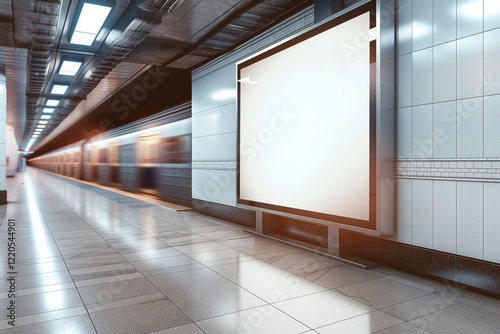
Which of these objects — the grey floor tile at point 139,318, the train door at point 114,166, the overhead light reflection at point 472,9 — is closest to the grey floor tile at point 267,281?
the grey floor tile at point 139,318

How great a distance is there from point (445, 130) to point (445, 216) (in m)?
0.71

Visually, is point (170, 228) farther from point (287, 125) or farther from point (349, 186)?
point (349, 186)

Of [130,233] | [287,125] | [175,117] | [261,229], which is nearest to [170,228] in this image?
[130,233]

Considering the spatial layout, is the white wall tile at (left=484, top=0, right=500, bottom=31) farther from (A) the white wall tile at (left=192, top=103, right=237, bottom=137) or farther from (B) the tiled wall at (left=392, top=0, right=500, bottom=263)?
(A) the white wall tile at (left=192, top=103, right=237, bottom=137)

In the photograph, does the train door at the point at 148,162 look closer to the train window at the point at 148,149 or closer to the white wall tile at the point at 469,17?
the train window at the point at 148,149

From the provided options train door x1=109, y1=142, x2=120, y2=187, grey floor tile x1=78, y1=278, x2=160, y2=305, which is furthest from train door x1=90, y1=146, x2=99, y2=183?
grey floor tile x1=78, y1=278, x2=160, y2=305

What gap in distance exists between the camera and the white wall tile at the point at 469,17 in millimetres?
2734

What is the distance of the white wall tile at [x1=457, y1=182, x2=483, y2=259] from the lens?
109 inches

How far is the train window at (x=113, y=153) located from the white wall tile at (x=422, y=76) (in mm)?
11322

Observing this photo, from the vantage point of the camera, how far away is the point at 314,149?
4004 mm

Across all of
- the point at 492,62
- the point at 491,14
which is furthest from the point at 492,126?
the point at 491,14

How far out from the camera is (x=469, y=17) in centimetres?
279

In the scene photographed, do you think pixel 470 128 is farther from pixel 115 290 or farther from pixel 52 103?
pixel 52 103

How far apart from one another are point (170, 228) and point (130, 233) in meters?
0.63
